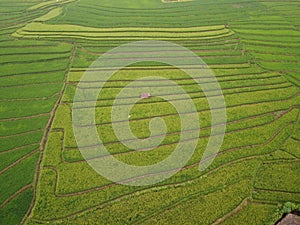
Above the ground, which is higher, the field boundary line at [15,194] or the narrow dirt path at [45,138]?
the narrow dirt path at [45,138]

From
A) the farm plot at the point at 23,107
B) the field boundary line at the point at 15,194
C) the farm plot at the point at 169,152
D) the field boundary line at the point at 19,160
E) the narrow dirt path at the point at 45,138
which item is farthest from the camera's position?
the field boundary line at the point at 19,160

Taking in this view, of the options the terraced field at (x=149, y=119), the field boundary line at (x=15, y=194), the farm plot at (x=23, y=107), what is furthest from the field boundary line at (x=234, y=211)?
the field boundary line at (x=15, y=194)

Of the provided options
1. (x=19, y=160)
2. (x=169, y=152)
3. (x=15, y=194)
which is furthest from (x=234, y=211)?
(x=19, y=160)

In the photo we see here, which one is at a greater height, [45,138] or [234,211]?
[45,138]

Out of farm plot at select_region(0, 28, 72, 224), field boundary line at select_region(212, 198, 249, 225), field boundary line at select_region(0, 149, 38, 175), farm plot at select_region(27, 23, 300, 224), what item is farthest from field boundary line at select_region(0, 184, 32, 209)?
field boundary line at select_region(212, 198, 249, 225)

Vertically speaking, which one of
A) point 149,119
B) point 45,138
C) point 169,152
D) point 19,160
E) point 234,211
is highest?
point 149,119

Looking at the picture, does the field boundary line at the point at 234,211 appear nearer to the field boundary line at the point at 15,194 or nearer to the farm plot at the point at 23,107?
the farm plot at the point at 23,107

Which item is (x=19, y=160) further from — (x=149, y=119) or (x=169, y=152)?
(x=169, y=152)

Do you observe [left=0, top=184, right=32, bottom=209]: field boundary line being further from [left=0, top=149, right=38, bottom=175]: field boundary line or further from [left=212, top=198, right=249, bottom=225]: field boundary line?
[left=212, top=198, right=249, bottom=225]: field boundary line
